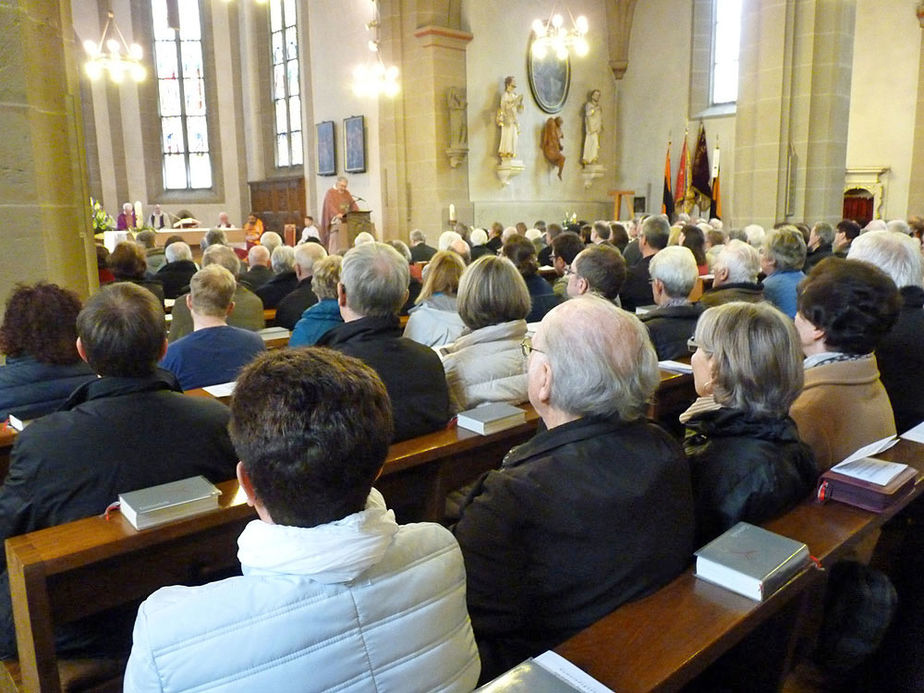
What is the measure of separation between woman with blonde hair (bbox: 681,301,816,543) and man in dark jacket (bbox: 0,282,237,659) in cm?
133

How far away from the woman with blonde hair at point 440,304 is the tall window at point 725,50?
38.7ft

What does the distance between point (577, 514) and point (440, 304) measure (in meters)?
2.67

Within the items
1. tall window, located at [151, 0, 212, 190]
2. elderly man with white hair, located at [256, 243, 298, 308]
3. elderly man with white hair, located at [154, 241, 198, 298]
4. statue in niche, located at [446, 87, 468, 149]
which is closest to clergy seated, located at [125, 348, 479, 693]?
elderly man with white hair, located at [256, 243, 298, 308]

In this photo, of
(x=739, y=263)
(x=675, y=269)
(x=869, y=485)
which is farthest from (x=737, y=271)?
(x=869, y=485)

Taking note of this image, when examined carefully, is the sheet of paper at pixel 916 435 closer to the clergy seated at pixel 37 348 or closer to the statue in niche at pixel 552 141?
the clergy seated at pixel 37 348

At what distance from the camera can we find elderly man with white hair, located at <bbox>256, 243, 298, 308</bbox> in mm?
5645

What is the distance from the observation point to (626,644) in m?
1.40

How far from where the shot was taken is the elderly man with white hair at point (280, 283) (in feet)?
18.5

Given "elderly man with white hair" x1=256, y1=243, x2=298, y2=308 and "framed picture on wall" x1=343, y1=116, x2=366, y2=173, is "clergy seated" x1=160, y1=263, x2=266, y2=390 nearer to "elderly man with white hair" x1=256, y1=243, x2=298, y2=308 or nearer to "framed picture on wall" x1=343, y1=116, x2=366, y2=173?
"elderly man with white hair" x1=256, y1=243, x2=298, y2=308

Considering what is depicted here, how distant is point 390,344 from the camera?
2.79 m

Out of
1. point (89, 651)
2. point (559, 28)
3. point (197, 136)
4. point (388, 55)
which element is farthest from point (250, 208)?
point (89, 651)

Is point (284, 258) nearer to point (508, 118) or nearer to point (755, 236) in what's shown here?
point (755, 236)

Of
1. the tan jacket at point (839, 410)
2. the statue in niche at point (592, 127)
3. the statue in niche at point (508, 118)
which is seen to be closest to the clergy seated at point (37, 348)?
the tan jacket at point (839, 410)

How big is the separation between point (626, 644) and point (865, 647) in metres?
0.91
